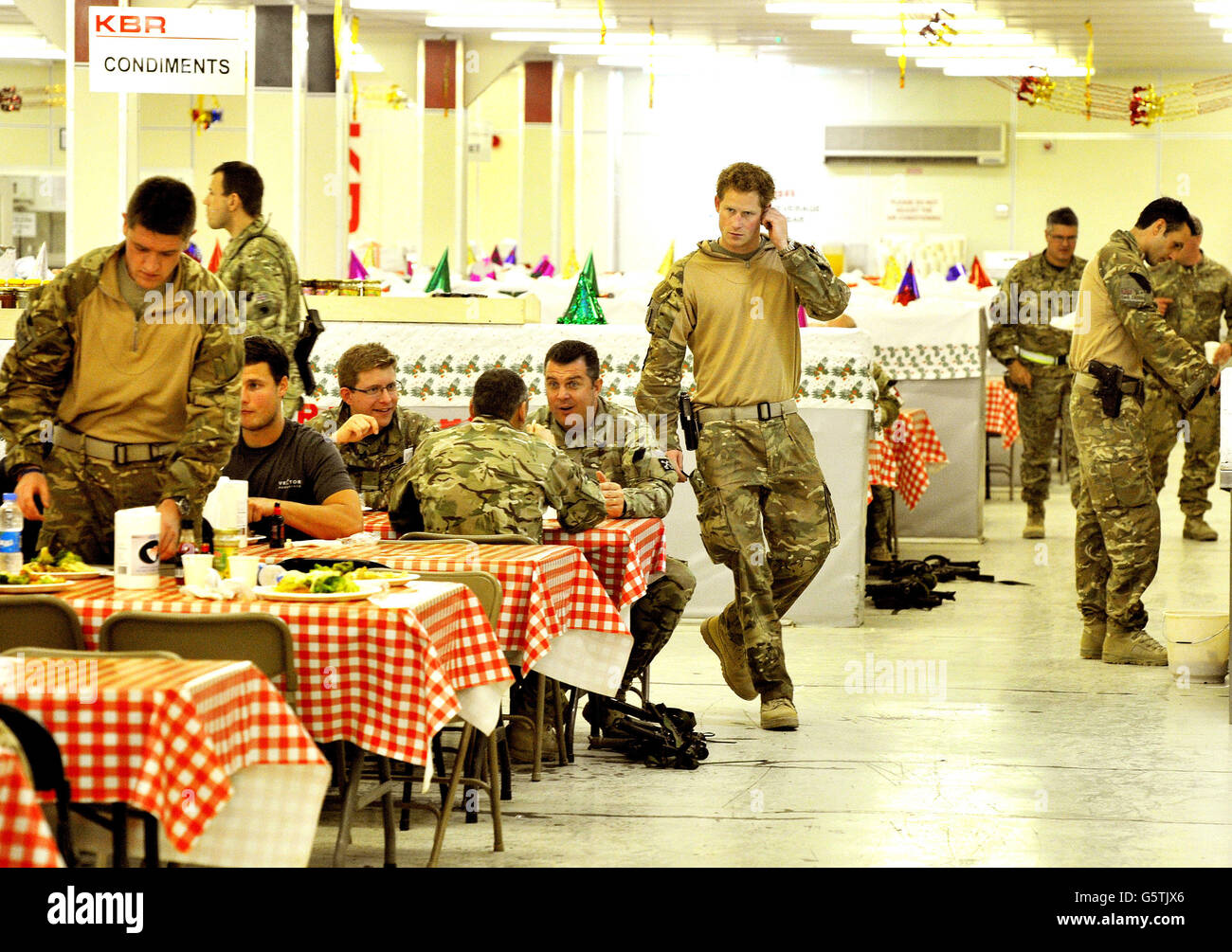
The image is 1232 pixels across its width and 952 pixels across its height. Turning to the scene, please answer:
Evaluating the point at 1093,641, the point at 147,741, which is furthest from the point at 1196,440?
the point at 147,741

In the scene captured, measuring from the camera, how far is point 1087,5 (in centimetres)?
1452

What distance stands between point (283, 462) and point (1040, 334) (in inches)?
256

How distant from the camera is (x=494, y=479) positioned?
507 cm

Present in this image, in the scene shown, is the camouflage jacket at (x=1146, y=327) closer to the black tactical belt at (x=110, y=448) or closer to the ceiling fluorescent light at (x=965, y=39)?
the black tactical belt at (x=110, y=448)

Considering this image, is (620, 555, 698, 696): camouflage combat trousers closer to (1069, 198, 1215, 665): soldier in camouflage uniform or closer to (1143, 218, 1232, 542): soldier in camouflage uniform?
(1069, 198, 1215, 665): soldier in camouflage uniform

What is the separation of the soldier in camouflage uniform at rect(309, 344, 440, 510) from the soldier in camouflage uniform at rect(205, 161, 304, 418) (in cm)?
68

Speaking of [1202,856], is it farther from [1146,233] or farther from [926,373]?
[926,373]

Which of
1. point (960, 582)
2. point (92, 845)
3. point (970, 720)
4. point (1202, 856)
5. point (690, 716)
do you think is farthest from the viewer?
point (960, 582)

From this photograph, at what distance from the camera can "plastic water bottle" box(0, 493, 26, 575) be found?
3.93 meters

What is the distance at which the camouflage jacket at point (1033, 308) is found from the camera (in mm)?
10227

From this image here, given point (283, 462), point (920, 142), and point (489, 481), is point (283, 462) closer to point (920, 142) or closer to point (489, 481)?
point (489, 481)

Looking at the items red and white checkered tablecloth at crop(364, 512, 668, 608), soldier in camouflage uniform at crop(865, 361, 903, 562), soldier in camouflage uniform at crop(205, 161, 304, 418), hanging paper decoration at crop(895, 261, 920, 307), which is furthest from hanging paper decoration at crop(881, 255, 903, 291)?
red and white checkered tablecloth at crop(364, 512, 668, 608)

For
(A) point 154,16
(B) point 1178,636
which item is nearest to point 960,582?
(B) point 1178,636

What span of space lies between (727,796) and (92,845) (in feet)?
7.35
